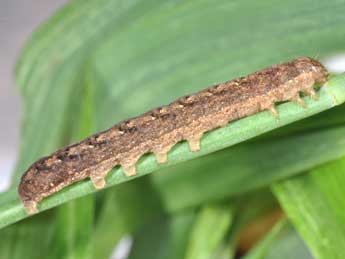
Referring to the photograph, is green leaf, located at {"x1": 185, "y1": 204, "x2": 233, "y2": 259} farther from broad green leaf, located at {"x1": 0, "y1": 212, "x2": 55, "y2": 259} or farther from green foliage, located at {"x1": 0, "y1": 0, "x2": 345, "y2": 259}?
broad green leaf, located at {"x1": 0, "y1": 212, "x2": 55, "y2": 259}

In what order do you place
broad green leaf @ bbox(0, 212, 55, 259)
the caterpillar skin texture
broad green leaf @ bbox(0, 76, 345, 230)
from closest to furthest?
broad green leaf @ bbox(0, 76, 345, 230) < the caterpillar skin texture < broad green leaf @ bbox(0, 212, 55, 259)

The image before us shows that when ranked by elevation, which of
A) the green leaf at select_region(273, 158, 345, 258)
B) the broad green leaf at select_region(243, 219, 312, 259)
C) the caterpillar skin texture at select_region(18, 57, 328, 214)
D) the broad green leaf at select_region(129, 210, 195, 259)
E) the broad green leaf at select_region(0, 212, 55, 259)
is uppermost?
the broad green leaf at select_region(0, 212, 55, 259)

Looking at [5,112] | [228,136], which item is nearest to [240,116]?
[228,136]

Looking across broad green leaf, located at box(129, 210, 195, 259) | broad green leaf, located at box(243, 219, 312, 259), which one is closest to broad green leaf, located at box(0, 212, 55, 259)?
broad green leaf, located at box(129, 210, 195, 259)

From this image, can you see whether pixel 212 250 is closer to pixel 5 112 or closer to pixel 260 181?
pixel 260 181

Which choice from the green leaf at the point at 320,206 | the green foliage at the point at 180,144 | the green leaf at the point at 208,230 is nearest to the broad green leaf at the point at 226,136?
the green foliage at the point at 180,144

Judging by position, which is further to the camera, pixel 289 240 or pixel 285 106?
pixel 289 240

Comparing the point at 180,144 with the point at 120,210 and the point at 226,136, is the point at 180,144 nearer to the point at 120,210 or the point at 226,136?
the point at 226,136

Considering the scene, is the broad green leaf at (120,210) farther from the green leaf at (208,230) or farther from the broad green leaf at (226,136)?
the broad green leaf at (226,136)
